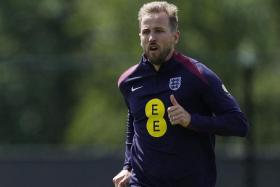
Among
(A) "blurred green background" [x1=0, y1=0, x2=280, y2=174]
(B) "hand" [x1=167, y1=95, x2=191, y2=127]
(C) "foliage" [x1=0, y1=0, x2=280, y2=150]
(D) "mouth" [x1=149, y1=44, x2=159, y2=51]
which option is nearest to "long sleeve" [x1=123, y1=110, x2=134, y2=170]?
(D) "mouth" [x1=149, y1=44, x2=159, y2=51]

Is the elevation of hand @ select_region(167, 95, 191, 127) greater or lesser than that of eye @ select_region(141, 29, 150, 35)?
lesser

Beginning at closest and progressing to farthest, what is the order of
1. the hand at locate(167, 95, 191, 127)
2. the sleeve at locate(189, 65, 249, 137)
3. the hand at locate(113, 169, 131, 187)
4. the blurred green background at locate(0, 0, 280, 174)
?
the hand at locate(167, 95, 191, 127)
the sleeve at locate(189, 65, 249, 137)
the hand at locate(113, 169, 131, 187)
the blurred green background at locate(0, 0, 280, 174)

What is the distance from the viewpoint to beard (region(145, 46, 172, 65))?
246 inches

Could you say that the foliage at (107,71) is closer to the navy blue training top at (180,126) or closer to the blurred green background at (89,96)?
the blurred green background at (89,96)

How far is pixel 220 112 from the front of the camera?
242 inches

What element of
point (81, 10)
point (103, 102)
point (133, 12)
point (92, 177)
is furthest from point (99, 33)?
point (92, 177)

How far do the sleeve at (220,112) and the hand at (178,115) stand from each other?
0.38ft

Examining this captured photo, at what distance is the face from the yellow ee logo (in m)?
0.30

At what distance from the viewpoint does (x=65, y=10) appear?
74.1ft

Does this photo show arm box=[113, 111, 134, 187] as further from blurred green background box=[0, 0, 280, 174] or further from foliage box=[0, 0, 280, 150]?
blurred green background box=[0, 0, 280, 174]

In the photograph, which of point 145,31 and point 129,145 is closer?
point 145,31

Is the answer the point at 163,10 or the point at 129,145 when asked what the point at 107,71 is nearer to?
the point at 129,145

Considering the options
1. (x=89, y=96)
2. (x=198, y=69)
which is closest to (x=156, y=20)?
(x=198, y=69)

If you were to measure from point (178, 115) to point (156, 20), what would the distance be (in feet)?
2.32
